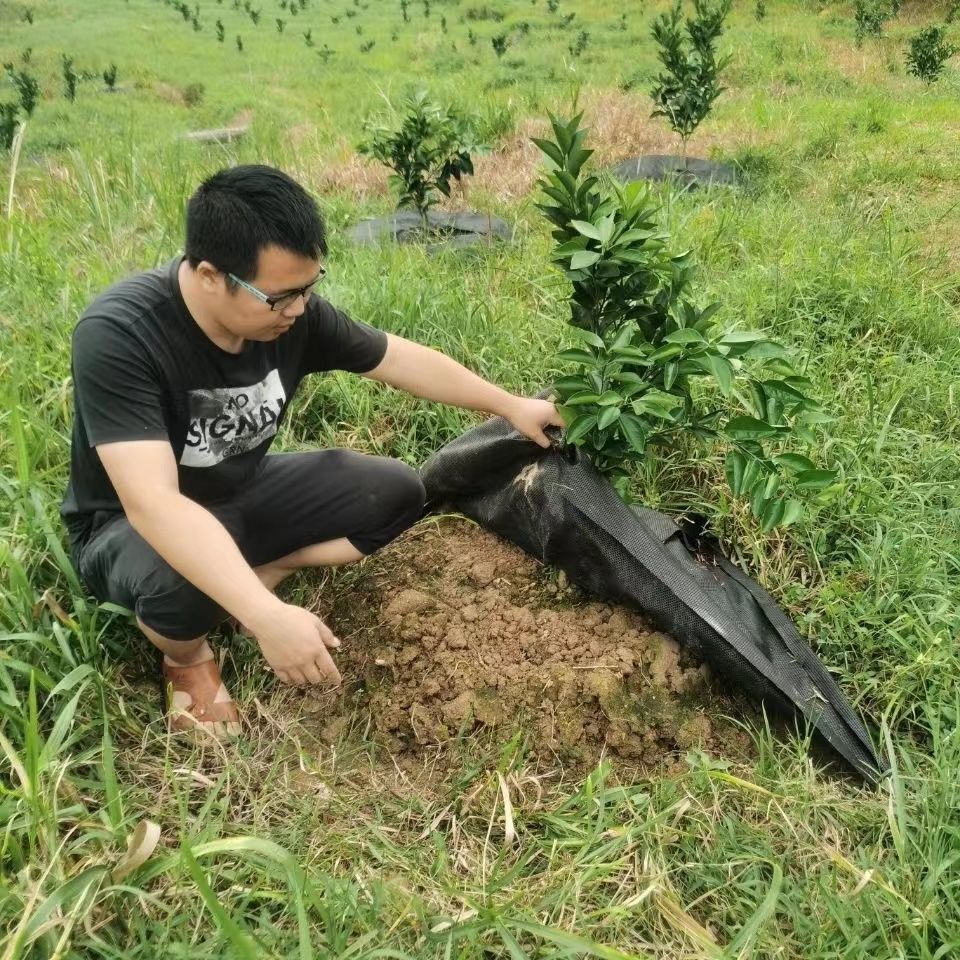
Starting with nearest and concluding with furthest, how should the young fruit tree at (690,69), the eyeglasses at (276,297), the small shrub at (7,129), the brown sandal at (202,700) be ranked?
1. the eyeglasses at (276,297)
2. the brown sandal at (202,700)
3. the young fruit tree at (690,69)
4. the small shrub at (7,129)

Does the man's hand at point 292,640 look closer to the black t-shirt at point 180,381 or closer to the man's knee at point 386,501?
the black t-shirt at point 180,381

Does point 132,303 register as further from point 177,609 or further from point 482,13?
point 482,13

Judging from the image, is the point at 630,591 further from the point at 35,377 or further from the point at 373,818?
the point at 35,377

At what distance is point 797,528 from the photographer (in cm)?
208

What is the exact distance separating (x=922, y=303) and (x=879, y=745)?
1.93 metres

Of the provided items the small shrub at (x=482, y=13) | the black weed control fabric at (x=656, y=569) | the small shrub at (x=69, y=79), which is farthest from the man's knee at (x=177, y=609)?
the small shrub at (x=482, y=13)

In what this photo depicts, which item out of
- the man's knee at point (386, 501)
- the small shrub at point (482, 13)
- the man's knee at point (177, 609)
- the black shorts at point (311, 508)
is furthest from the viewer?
the small shrub at point (482, 13)

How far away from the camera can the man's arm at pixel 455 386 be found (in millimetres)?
1930

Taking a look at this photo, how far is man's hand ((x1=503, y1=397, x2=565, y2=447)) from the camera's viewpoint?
193 centimetres

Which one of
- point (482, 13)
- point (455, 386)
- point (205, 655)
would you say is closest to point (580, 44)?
point (482, 13)

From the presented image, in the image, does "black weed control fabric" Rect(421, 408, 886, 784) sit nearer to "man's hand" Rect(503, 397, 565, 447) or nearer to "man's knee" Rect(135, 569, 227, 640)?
"man's hand" Rect(503, 397, 565, 447)

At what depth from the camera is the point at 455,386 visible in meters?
1.95

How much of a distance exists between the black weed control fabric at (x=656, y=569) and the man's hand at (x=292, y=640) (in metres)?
0.75

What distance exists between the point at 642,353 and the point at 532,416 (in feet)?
1.09
